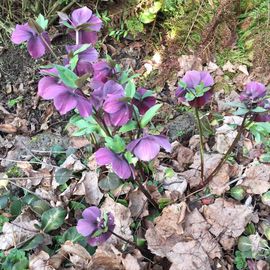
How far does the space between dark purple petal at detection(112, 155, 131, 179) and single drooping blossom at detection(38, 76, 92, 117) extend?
15cm

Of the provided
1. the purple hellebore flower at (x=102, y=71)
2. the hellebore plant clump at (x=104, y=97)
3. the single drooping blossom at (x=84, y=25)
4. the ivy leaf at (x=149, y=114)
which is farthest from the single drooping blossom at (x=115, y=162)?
the single drooping blossom at (x=84, y=25)

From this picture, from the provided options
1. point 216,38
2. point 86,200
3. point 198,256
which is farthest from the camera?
point 216,38

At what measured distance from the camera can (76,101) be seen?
1.09 meters

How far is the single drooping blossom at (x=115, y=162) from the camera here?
45.2 inches

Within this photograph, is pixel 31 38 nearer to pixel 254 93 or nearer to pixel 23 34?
pixel 23 34

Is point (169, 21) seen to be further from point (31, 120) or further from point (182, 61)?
point (31, 120)

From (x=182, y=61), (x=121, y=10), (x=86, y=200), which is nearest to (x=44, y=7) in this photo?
(x=121, y=10)

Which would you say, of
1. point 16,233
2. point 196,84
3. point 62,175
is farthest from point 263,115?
point 16,233

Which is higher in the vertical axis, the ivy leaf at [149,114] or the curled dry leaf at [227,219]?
the ivy leaf at [149,114]

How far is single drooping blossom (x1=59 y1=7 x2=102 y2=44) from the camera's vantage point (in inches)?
48.8

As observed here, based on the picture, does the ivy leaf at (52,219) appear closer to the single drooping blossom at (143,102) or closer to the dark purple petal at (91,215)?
the dark purple petal at (91,215)

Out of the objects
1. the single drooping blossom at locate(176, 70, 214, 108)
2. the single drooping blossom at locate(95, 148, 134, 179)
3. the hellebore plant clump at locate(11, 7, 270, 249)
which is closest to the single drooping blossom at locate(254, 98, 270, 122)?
the hellebore plant clump at locate(11, 7, 270, 249)

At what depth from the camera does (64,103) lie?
3.56 feet

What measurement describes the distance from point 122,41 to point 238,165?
0.95 m
